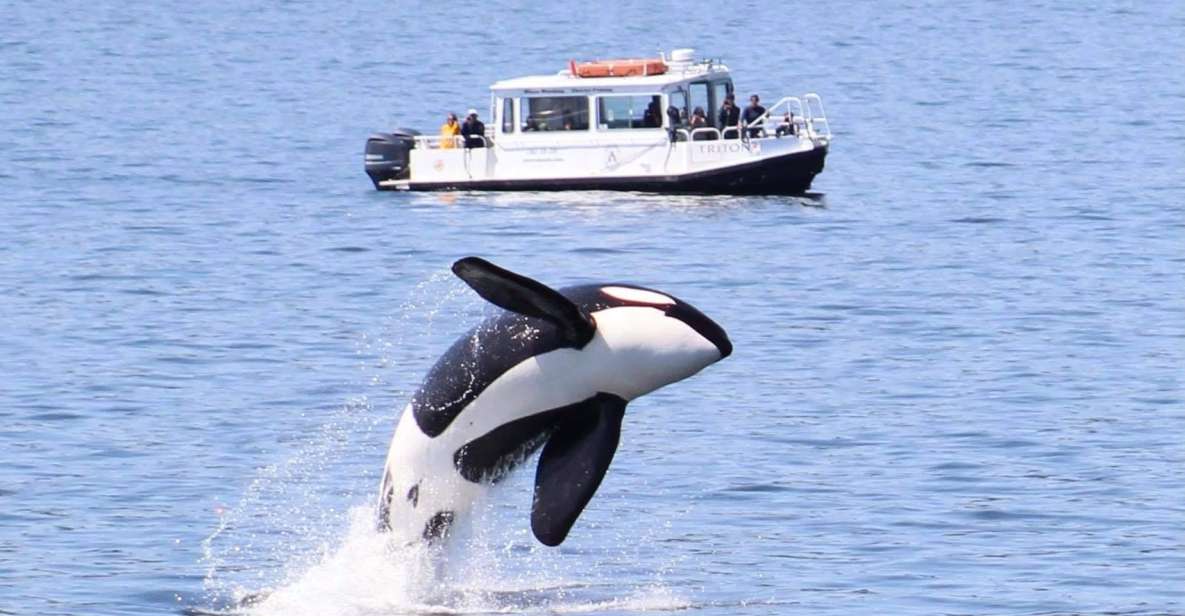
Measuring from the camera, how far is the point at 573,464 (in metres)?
15.9

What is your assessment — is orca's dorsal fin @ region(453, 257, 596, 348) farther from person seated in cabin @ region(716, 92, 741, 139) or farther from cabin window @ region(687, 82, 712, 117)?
cabin window @ region(687, 82, 712, 117)

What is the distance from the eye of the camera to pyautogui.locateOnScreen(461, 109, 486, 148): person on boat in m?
50.2

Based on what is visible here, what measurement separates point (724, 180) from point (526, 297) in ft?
111

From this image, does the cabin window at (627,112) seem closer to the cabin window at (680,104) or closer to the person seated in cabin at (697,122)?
the cabin window at (680,104)

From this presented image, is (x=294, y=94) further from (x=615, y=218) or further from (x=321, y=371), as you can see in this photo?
(x=321, y=371)

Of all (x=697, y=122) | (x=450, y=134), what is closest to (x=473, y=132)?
(x=450, y=134)

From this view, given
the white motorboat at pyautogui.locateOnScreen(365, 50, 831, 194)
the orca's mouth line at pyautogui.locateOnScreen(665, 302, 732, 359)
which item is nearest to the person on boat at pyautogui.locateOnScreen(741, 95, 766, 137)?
the white motorboat at pyautogui.locateOnScreen(365, 50, 831, 194)

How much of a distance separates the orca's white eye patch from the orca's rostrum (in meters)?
0.01

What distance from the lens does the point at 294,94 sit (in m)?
85.2

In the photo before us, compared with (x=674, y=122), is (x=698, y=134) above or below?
below

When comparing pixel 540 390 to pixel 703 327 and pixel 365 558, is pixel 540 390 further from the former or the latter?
pixel 365 558

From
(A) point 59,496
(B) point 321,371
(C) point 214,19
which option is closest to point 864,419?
(B) point 321,371

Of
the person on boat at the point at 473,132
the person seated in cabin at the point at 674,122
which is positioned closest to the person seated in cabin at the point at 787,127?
the person seated in cabin at the point at 674,122

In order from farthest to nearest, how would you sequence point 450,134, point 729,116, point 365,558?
point 450,134 → point 729,116 → point 365,558
